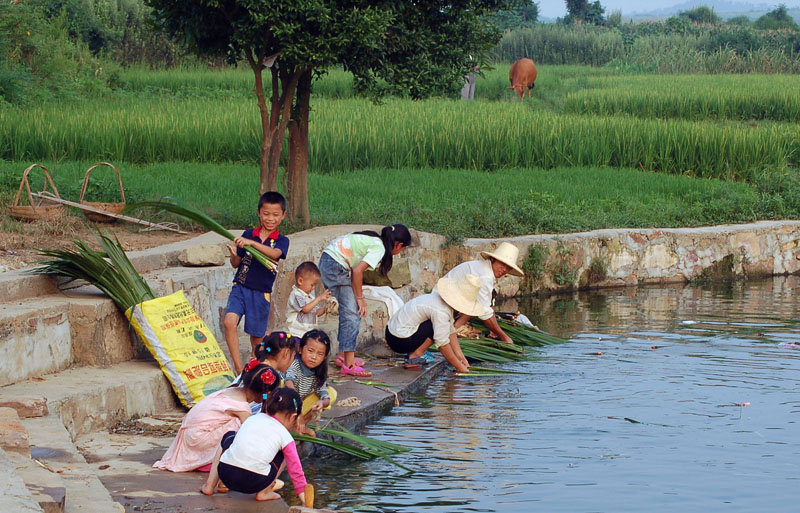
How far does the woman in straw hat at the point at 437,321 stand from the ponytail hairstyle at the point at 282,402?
317 centimetres

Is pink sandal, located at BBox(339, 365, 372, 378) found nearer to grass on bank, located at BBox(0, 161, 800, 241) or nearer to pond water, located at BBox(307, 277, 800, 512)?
pond water, located at BBox(307, 277, 800, 512)

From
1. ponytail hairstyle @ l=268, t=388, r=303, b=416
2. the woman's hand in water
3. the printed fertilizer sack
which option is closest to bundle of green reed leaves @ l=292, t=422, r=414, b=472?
ponytail hairstyle @ l=268, t=388, r=303, b=416

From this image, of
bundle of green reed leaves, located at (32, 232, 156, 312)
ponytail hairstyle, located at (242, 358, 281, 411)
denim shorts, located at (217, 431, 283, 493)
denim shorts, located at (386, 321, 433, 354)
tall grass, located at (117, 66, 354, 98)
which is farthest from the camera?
tall grass, located at (117, 66, 354, 98)

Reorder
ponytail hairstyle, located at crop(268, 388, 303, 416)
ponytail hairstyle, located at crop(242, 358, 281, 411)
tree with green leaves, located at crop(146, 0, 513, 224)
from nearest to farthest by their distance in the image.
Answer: ponytail hairstyle, located at crop(268, 388, 303, 416) → ponytail hairstyle, located at crop(242, 358, 281, 411) → tree with green leaves, located at crop(146, 0, 513, 224)

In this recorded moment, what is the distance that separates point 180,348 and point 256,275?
0.87 metres

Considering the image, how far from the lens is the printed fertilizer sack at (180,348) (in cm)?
735

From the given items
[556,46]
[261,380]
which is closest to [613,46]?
[556,46]

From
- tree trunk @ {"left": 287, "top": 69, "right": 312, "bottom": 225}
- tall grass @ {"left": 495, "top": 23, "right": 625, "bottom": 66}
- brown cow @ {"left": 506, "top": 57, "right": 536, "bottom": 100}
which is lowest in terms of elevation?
tree trunk @ {"left": 287, "top": 69, "right": 312, "bottom": 225}

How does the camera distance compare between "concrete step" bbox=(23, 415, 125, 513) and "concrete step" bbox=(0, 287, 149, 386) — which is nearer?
"concrete step" bbox=(23, 415, 125, 513)

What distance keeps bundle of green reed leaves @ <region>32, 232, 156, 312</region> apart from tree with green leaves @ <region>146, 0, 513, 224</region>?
3.88 metres

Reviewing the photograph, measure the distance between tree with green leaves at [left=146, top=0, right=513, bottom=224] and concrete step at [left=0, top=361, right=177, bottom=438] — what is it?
4576mm

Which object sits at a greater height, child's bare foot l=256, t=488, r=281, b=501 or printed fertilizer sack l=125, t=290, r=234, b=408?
printed fertilizer sack l=125, t=290, r=234, b=408

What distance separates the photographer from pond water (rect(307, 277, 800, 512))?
627 cm

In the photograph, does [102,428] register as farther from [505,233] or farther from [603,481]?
[505,233]
